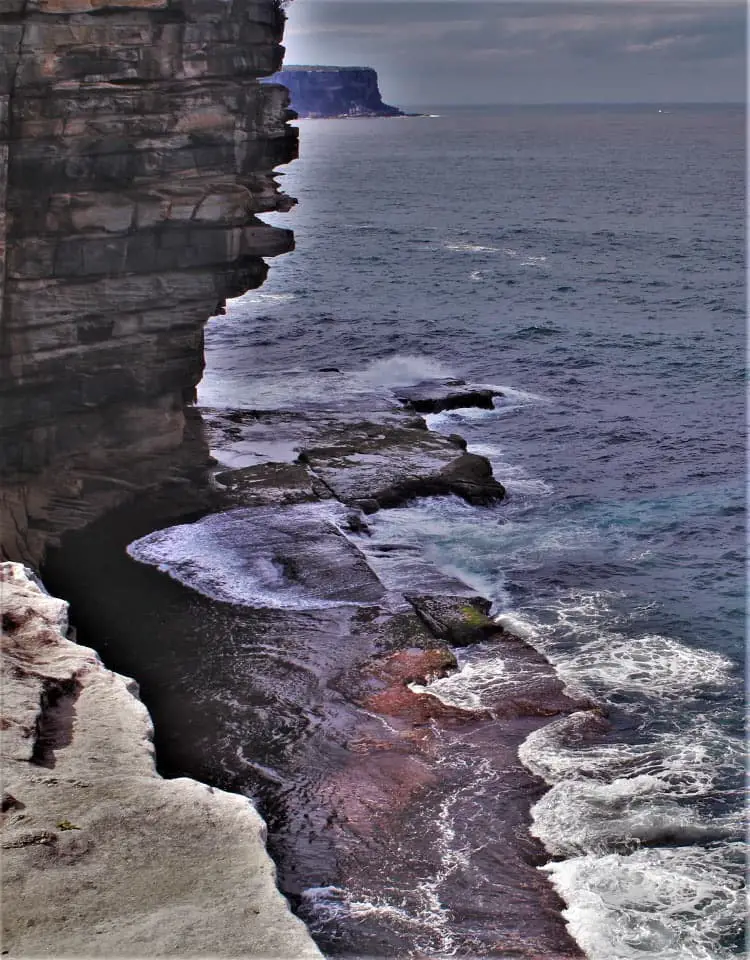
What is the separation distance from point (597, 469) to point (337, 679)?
20.2m

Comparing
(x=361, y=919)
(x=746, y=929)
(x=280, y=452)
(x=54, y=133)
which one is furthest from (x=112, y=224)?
(x=746, y=929)

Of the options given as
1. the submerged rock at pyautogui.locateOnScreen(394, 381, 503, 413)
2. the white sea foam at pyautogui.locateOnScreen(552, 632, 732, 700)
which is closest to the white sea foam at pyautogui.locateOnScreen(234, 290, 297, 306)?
the submerged rock at pyautogui.locateOnScreen(394, 381, 503, 413)

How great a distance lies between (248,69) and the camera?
3869 centimetres

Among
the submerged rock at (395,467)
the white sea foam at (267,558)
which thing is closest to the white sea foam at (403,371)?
the submerged rock at (395,467)

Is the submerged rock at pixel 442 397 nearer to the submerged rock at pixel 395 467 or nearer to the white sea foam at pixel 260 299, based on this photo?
the submerged rock at pixel 395 467

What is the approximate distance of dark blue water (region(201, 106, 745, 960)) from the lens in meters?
24.6

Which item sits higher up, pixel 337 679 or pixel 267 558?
pixel 267 558

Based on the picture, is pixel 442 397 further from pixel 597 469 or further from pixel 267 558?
pixel 267 558

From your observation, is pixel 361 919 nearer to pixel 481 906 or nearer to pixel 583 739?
pixel 481 906

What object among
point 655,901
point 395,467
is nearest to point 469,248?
point 395,467

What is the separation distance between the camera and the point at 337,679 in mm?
30438

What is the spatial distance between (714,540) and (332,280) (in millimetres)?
53428

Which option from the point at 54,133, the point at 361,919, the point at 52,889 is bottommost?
the point at 361,919

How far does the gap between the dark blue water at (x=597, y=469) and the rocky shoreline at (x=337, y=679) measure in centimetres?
92
